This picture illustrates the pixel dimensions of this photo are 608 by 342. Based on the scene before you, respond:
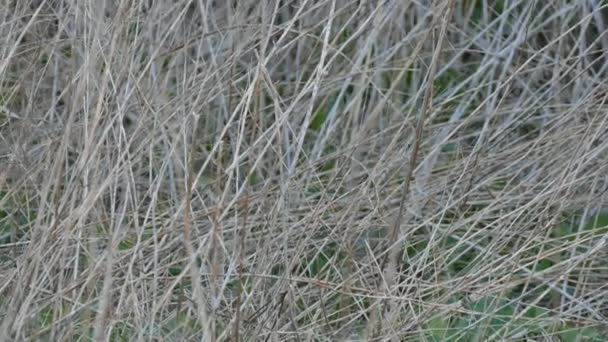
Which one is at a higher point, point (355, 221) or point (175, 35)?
point (175, 35)

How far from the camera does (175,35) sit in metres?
2.81

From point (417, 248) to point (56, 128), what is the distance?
0.82 metres

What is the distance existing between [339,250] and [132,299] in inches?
17.3

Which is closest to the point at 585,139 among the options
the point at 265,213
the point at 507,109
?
the point at 507,109

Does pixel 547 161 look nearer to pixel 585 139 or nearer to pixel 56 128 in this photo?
pixel 585 139

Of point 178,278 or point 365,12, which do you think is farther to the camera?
point 365,12

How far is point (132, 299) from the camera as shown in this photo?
6.93ft

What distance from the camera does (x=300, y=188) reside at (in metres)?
2.44

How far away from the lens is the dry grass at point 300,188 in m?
2.12

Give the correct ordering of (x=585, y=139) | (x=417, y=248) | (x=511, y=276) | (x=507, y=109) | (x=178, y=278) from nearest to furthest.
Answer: (x=178, y=278), (x=511, y=276), (x=585, y=139), (x=417, y=248), (x=507, y=109)

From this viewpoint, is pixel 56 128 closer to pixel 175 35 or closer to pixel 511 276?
pixel 175 35

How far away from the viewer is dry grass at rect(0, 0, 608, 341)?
2.12 metres

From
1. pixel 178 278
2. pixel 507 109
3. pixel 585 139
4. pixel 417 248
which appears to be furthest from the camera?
pixel 507 109

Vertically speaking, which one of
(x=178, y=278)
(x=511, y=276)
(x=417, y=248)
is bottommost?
(x=417, y=248)
